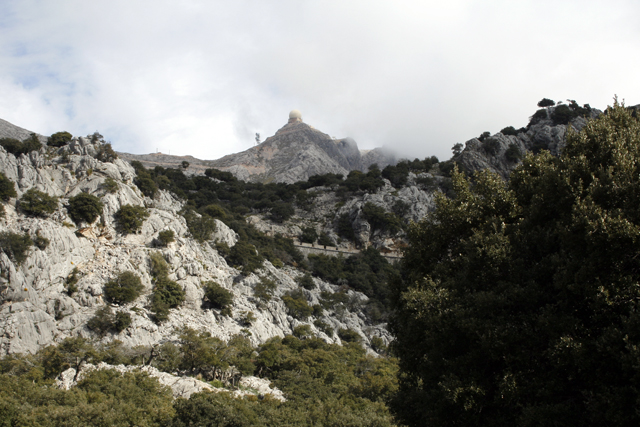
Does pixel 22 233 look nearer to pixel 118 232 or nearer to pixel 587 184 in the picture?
pixel 118 232

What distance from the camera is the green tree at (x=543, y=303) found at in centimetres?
906

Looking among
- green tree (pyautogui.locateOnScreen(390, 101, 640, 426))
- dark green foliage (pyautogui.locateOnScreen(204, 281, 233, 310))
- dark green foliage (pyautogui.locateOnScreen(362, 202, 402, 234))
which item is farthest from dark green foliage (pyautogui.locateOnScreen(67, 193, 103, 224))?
dark green foliage (pyautogui.locateOnScreen(362, 202, 402, 234))

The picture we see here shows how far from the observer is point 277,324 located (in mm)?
49781

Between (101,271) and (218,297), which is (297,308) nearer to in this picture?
(218,297)

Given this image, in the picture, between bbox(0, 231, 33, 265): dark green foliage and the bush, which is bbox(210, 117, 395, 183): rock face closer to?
the bush

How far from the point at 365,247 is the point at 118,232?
45914 mm

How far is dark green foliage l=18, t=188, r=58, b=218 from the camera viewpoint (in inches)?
1677

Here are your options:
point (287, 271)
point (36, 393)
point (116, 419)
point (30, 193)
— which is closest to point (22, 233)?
point (30, 193)

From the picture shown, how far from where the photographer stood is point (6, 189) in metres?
42.0

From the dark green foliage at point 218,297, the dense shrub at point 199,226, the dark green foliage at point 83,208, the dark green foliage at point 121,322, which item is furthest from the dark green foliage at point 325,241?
the dark green foliage at point 121,322

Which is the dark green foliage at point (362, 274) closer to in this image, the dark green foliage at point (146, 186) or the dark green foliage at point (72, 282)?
the dark green foliage at point (146, 186)

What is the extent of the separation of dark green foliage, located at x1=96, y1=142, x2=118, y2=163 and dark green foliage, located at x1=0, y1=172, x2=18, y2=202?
13561 millimetres

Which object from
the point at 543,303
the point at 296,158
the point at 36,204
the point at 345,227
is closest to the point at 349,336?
the point at 345,227

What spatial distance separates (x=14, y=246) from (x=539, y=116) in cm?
10174
